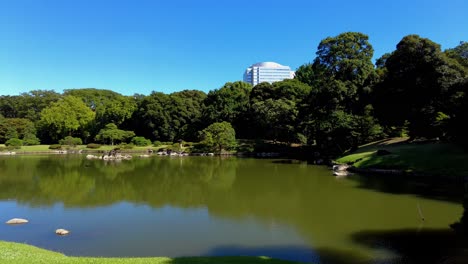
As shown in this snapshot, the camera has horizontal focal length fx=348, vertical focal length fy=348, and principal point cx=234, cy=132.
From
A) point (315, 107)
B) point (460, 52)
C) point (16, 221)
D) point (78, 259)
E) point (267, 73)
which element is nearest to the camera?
point (78, 259)

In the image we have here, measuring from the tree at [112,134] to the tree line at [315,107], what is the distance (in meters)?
0.16

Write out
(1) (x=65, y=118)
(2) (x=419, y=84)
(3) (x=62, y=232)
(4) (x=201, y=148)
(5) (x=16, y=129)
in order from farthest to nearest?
(1) (x=65, y=118), (5) (x=16, y=129), (4) (x=201, y=148), (2) (x=419, y=84), (3) (x=62, y=232)

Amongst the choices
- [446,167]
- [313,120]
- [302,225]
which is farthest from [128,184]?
[313,120]

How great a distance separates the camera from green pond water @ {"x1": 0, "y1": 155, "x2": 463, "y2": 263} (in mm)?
10008

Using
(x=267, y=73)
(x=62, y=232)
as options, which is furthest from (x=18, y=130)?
(x=267, y=73)

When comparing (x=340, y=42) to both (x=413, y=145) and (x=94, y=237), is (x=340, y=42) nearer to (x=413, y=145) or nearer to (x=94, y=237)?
(x=413, y=145)

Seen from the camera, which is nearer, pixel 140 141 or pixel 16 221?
pixel 16 221

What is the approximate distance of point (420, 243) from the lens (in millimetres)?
10039

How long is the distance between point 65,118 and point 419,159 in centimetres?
5436

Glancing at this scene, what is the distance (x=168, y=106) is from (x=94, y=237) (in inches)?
1874

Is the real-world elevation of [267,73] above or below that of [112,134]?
above

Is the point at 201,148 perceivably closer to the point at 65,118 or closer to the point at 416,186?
the point at 65,118

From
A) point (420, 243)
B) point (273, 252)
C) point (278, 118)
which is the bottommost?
point (273, 252)

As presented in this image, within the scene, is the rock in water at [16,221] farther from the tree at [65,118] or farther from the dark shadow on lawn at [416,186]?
the tree at [65,118]
